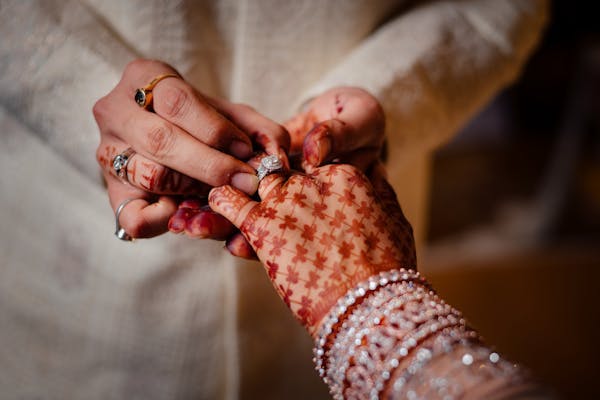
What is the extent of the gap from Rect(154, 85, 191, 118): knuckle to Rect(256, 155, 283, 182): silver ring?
0.08m

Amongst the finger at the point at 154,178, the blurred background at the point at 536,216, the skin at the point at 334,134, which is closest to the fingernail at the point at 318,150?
the skin at the point at 334,134

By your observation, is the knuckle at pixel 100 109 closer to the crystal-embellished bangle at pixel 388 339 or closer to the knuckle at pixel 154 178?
the knuckle at pixel 154 178

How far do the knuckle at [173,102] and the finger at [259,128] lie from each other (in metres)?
0.06

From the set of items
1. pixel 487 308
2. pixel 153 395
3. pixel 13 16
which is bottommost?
pixel 153 395

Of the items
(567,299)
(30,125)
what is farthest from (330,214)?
(567,299)

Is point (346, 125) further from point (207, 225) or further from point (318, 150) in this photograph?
point (207, 225)

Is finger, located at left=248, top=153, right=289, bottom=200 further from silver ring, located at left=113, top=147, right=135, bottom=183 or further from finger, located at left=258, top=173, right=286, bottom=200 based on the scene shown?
silver ring, located at left=113, top=147, right=135, bottom=183

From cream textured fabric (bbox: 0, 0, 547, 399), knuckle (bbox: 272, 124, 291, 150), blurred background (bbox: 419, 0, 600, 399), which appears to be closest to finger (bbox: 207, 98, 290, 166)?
knuckle (bbox: 272, 124, 291, 150)

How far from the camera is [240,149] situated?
1.56ft

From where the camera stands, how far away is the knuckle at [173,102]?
45 centimetres

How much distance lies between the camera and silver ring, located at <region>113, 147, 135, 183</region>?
1.53ft

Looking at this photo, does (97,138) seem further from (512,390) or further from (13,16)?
(512,390)

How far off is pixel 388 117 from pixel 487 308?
1.14 metres

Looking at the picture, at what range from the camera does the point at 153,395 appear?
707 mm
